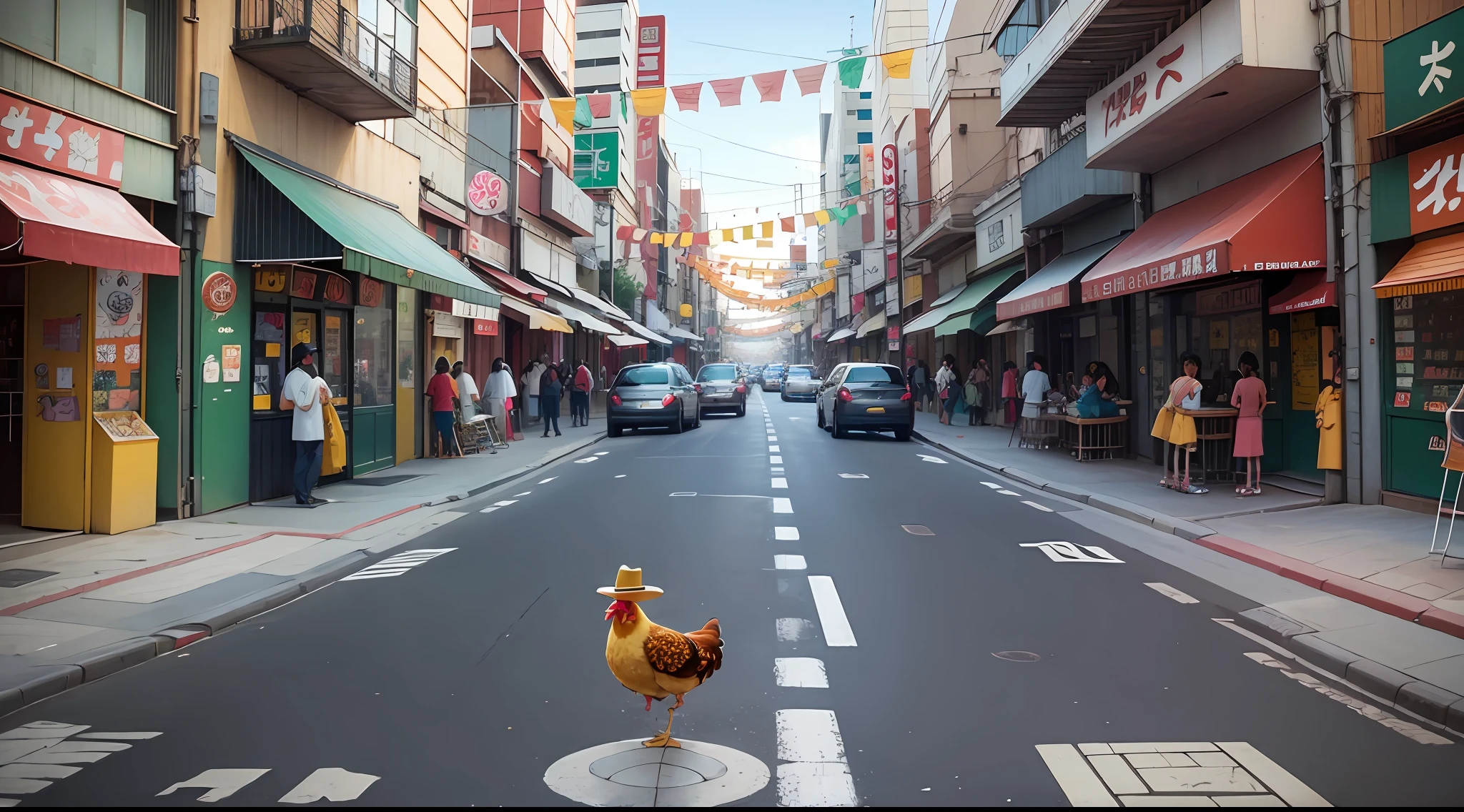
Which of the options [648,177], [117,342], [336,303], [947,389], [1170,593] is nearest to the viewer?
[1170,593]

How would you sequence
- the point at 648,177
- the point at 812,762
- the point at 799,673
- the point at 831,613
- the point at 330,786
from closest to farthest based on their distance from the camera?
the point at 330,786, the point at 812,762, the point at 799,673, the point at 831,613, the point at 648,177

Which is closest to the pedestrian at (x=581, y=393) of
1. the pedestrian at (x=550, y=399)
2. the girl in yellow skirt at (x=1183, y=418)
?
the pedestrian at (x=550, y=399)

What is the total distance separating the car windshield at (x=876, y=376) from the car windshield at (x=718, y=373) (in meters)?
11.1

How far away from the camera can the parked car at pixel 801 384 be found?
48.1 m

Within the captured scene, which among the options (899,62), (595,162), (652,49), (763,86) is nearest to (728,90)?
(763,86)

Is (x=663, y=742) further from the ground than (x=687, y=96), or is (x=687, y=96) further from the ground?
(x=687, y=96)

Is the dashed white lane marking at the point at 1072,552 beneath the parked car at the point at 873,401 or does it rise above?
beneath

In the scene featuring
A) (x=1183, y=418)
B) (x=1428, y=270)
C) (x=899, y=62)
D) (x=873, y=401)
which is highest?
(x=899, y=62)

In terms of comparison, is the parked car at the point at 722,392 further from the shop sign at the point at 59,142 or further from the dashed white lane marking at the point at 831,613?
the dashed white lane marking at the point at 831,613

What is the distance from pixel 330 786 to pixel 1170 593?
20.2ft

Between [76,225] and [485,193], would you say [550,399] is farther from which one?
[76,225]

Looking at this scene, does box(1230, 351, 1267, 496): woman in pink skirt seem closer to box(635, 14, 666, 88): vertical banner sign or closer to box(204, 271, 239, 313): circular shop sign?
box(204, 271, 239, 313): circular shop sign

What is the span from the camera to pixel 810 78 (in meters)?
18.4

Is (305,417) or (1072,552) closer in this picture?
(1072,552)
